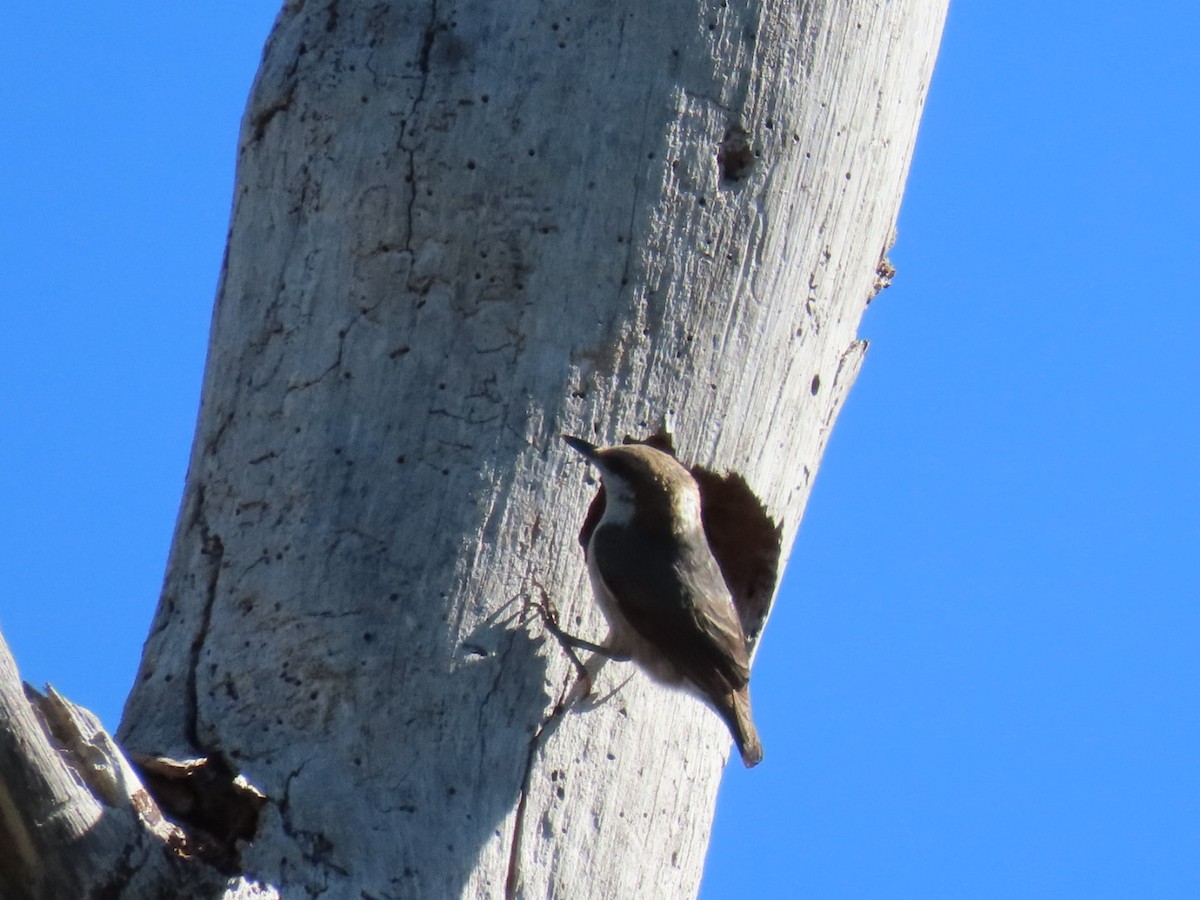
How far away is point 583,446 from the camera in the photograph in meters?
3.89

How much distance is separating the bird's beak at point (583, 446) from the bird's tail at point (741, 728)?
72 cm

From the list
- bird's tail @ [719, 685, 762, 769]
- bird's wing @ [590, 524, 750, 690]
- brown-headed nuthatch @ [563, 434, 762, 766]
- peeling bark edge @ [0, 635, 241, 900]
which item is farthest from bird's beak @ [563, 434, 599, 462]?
peeling bark edge @ [0, 635, 241, 900]

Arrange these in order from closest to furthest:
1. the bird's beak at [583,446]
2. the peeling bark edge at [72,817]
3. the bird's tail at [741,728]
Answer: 1. the peeling bark edge at [72,817]
2. the bird's beak at [583,446]
3. the bird's tail at [741,728]

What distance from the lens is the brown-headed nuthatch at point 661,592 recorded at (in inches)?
156

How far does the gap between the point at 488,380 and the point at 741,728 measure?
3.58ft

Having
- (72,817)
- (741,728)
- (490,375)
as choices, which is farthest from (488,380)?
(72,817)

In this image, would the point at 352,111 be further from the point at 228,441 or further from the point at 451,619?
the point at 451,619

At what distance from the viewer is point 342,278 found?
3.92 m

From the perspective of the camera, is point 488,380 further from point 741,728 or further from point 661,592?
point 741,728

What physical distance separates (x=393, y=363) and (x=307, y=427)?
0.25 m

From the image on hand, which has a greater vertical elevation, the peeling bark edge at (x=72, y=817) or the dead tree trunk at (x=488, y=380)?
the dead tree trunk at (x=488, y=380)

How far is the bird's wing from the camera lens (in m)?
4.07

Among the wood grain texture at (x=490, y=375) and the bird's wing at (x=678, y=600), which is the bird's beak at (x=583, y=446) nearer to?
the wood grain texture at (x=490, y=375)

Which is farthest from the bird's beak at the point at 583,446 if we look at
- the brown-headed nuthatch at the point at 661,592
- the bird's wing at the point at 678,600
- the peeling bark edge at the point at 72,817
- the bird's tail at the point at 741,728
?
the peeling bark edge at the point at 72,817
